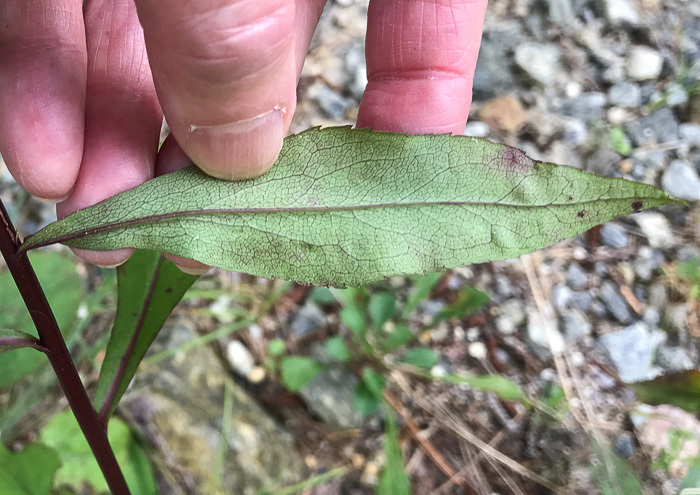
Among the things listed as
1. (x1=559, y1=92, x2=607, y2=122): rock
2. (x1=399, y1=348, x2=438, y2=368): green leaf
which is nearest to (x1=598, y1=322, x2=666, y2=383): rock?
(x1=399, y1=348, x2=438, y2=368): green leaf

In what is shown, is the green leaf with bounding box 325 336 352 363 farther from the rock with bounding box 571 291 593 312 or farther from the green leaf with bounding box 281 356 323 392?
the rock with bounding box 571 291 593 312

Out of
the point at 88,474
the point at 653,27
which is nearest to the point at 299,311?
the point at 88,474

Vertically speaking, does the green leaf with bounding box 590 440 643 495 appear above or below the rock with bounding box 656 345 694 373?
above

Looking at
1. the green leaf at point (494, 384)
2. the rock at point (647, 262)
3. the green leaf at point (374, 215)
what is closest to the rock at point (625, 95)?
the rock at point (647, 262)

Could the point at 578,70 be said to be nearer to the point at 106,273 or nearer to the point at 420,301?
the point at 420,301

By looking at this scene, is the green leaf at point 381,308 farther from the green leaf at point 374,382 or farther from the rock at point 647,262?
the rock at point 647,262

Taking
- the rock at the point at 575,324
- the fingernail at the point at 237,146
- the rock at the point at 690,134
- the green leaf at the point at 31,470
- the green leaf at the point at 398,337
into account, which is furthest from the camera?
the rock at the point at 690,134
